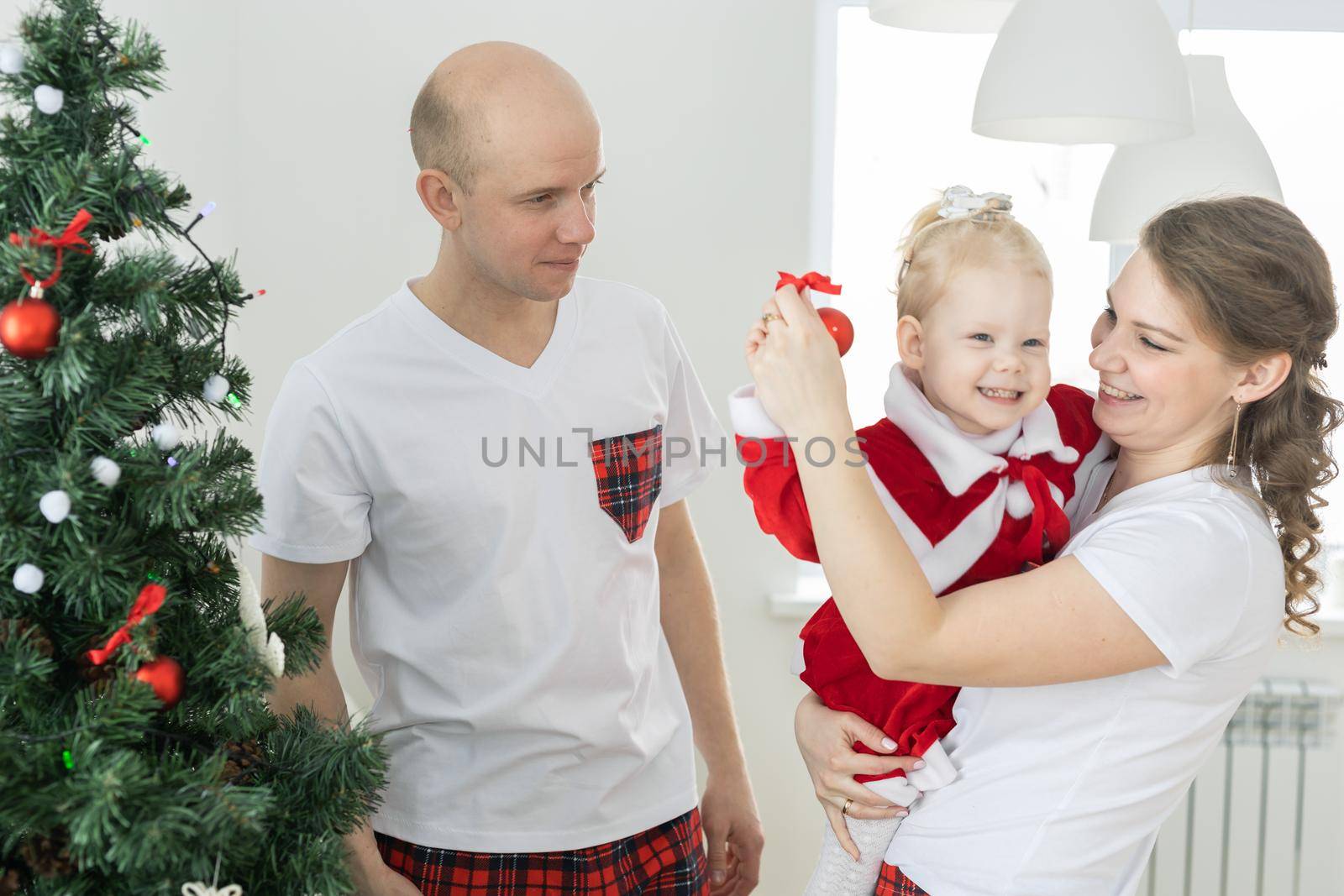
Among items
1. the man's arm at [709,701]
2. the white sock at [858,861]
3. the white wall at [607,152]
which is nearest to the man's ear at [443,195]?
the man's arm at [709,701]

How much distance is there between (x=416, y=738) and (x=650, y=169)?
5.79ft

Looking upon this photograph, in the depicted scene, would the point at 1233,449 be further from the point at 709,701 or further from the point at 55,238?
the point at 55,238

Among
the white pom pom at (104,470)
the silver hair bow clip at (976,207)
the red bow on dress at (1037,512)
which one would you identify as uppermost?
the silver hair bow clip at (976,207)

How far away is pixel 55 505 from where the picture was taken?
0.82m

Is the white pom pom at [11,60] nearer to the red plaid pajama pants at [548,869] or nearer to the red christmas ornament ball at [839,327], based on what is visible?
the red christmas ornament ball at [839,327]

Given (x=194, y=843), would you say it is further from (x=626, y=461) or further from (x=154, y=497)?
(x=626, y=461)

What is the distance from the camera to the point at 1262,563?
3.74ft

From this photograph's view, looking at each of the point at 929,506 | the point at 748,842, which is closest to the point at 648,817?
the point at 748,842

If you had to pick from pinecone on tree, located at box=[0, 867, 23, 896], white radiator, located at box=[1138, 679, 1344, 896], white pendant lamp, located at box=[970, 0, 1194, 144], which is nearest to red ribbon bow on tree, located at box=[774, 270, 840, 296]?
white pendant lamp, located at box=[970, 0, 1194, 144]

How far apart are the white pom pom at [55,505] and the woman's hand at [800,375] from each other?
634mm

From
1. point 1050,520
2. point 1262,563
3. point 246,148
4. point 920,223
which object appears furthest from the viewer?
point 246,148

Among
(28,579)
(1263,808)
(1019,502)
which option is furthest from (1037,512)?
(1263,808)

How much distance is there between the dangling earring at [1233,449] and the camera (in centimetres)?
122

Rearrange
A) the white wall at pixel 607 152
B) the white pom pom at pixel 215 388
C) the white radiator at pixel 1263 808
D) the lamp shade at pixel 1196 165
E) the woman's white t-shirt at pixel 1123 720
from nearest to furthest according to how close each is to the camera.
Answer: the white pom pom at pixel 215 388 → the woman's white t-shirt at pixel 1123 720 → the lamp shade at pixel 1196 165 → the white wall at pixel 607 152 → the white radiator at pixel 1263 808
